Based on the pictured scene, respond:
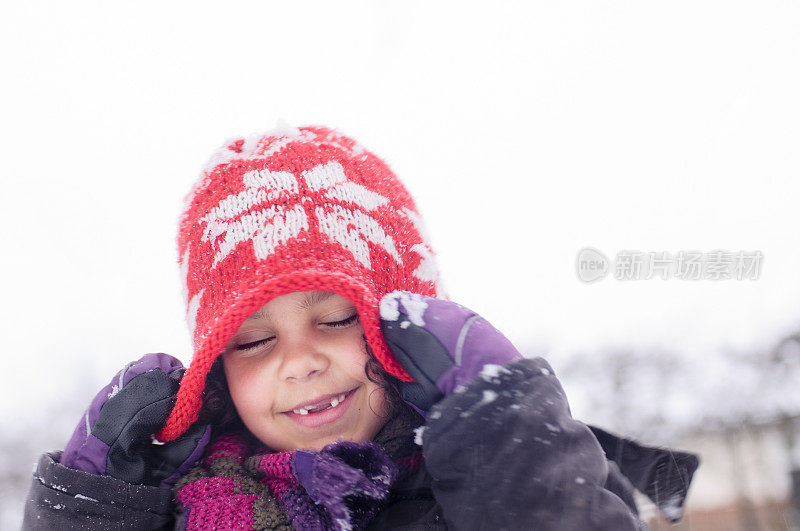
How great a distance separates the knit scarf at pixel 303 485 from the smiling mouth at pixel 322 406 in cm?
11

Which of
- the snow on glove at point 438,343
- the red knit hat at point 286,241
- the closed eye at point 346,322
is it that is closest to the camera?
the snow on glove at point 438,343

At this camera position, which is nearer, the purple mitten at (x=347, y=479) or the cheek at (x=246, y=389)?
the purple mitten at (x=347, y=479)

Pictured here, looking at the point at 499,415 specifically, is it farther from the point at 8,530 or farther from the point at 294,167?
the point at 8,530

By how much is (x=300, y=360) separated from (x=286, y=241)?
0.28 m

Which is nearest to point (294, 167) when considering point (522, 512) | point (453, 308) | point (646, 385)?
point (453, 308)

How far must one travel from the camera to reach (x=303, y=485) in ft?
4.07

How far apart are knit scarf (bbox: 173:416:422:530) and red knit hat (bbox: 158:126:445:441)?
0.16 meters

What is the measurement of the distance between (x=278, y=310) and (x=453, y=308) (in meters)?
0.42

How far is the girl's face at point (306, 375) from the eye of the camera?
133 centimetres

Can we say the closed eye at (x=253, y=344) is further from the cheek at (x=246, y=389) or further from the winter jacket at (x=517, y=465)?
the winter jacket at (x=517, y=465)

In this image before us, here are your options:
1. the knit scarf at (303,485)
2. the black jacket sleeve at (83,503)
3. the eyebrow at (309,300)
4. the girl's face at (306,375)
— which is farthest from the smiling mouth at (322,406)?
the black jacket sleeve at (83,503)

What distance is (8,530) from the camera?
5215 millimetres

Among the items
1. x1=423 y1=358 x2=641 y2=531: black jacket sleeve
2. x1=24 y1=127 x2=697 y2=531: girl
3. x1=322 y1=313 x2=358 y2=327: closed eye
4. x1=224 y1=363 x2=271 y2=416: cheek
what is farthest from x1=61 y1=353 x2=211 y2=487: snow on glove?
x1=423 y1=358 x2=641 y2=531: black jacket sleeve

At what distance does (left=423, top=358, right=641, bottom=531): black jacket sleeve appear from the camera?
98 cm
